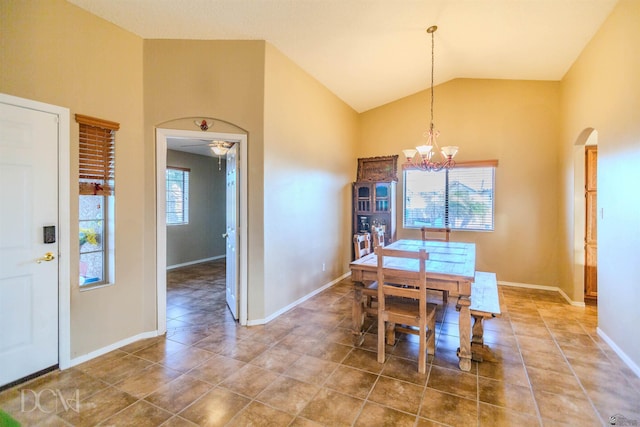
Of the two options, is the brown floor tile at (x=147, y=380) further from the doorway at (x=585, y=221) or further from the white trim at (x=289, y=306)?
the doorway at (x=585, y=221)

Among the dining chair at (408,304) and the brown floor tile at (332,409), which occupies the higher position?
the dining chair at (408,304)

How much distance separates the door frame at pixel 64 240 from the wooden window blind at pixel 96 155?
4.4 inches

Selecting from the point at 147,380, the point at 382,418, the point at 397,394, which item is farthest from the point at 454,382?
the point at 147,380

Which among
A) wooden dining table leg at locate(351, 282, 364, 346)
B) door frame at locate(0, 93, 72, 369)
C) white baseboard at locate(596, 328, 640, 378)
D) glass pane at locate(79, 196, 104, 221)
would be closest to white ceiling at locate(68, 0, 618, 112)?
door frame at locate(0, 93, 72, 369)

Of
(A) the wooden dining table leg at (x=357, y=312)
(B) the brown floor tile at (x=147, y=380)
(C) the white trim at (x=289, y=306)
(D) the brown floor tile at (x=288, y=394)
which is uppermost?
(A) the wooden dining table leg at (x=357, y=312)

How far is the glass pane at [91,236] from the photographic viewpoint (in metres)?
2.71

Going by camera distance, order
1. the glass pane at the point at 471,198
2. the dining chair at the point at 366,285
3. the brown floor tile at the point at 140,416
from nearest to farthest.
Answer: the brown floor tile at the point at 140,416 → the dining chair at the point at 366,285 → the glass pane at the point at 471,198

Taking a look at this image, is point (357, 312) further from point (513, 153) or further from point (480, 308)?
point (513, 153)

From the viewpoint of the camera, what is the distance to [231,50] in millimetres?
3277

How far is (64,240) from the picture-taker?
253 cm

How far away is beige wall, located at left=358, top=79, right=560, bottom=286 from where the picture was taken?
482cm

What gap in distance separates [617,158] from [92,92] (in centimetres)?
478

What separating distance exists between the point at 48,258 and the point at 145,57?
6.72ft

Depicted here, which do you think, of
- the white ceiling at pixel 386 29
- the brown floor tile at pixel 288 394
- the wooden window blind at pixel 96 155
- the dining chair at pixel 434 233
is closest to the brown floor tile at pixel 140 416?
the brown floor tile at pixel 288 394
